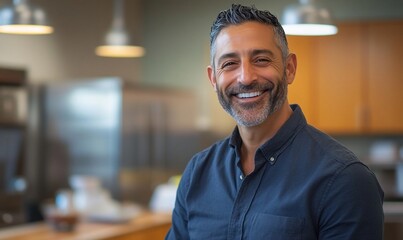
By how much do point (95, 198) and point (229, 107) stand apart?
3.97 meters

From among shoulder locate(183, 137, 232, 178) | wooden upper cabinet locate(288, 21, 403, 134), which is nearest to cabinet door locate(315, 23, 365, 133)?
wooden upper cabinet locate(288, 21, 403, 134)

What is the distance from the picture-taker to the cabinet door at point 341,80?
7.38 metres

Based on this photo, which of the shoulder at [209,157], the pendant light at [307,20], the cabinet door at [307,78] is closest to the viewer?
the shoulder at [209,157]

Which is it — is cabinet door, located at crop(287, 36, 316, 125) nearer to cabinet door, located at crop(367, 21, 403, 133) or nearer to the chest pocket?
cabinet door, located at crop(367, 21, 403, 133)

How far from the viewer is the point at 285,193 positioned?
1.70 m

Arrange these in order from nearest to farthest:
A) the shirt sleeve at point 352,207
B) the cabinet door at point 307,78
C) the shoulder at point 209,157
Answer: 1. the shirt sleeve at point 352,207
2. the shoulder at point 209,157
3. the cabinet door at point 307,78

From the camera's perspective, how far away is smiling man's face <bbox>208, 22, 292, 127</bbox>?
171cm

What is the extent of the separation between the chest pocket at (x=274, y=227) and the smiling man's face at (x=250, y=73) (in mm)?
213

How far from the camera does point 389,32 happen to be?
7324 millimetres

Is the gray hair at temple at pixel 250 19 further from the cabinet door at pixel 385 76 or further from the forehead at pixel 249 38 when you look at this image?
the cabinet door at pixel 385 76

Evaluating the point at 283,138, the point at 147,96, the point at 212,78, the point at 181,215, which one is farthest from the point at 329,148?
the point at 147,96

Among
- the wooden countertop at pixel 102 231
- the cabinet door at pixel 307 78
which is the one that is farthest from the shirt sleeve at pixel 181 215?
the cabinet door at pixel 307 78

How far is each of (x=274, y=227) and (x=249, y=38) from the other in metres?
0.41

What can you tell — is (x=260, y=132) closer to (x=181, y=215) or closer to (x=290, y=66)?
(x=290, y=66)
